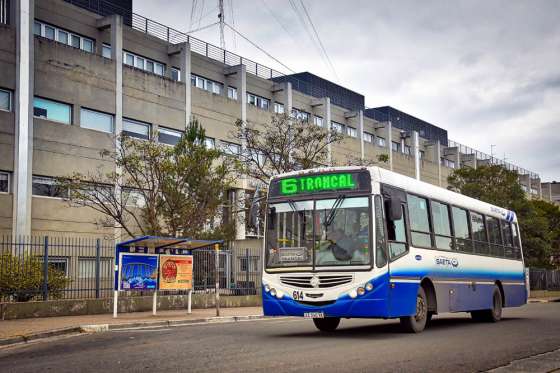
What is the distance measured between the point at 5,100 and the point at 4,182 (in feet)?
12.7

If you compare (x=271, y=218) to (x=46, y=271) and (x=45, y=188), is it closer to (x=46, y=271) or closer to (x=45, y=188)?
(x=46, y=271)

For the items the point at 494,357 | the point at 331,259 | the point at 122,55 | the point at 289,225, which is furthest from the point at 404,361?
the point at 122,55

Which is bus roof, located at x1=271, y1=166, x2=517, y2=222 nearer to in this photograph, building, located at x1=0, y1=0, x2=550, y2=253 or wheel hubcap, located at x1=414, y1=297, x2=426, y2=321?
wheel hubcap, located at x1=414, y1=297, x2=426, y2=321

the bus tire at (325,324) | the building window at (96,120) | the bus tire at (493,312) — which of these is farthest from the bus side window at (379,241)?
the building window at (96,120)

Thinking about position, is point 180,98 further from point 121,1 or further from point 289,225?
point 289,225

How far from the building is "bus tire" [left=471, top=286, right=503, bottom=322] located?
63.1 feet

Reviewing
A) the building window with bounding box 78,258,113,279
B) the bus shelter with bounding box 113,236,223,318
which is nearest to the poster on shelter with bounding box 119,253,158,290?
the bus shelter with bounding box 113,236,223,318

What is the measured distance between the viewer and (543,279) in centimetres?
5738

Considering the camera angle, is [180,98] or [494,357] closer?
[494,357]

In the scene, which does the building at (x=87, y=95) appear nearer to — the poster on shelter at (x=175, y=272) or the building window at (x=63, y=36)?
the building window at (x=63, y=36)

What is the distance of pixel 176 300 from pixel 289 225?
11.4m

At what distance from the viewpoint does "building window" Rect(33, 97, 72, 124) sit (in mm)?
35656

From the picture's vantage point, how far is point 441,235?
617 inches

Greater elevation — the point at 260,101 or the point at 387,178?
the point at 260,101
